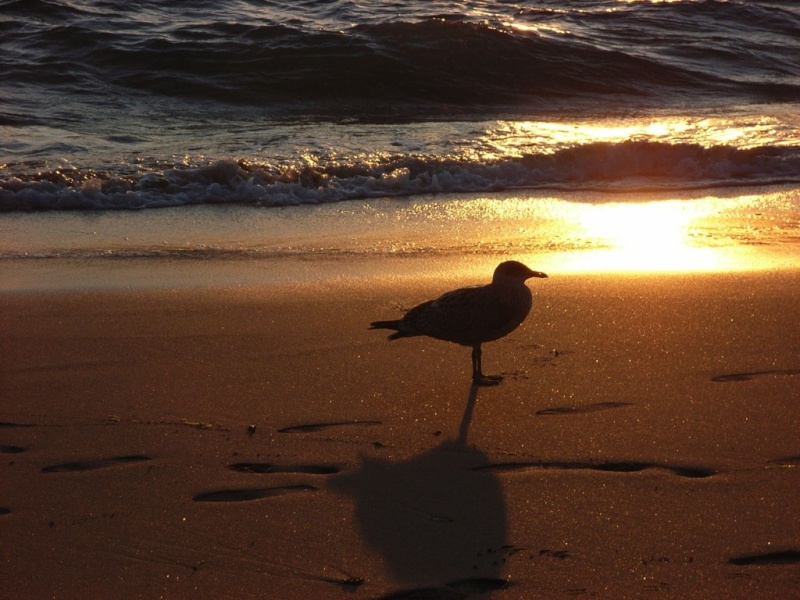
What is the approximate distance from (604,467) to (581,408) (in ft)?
1.78

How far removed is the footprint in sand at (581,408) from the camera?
427 centimetres

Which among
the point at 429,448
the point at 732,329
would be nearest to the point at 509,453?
the point at 429,448

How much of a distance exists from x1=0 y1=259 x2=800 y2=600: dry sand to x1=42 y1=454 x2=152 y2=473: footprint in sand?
1 centimetres

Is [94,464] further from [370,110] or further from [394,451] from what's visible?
[370,110]

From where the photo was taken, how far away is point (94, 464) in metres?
3.83

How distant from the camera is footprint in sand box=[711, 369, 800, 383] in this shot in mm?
4582

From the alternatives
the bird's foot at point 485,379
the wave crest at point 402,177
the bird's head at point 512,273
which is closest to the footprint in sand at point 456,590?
the bird's foot at point 485,379

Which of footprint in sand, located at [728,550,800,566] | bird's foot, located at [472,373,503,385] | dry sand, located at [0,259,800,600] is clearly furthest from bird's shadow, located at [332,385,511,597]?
footprint in sand, located at [728,550,800,566]

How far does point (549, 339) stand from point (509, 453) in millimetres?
1302

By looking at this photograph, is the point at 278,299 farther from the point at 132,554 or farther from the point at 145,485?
the point at 132,554

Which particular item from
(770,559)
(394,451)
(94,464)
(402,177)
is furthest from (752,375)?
(402,177)

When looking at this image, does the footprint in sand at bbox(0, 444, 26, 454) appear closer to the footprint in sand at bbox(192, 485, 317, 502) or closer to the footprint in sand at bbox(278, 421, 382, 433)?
the footprint in sand at bbox(192, 485, 317, 502)

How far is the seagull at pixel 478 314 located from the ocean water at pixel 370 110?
2.62 m

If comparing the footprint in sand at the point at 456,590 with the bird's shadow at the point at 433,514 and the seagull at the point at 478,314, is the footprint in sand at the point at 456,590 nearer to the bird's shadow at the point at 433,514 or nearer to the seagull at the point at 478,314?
the bird's shadow at the point at 433,514
